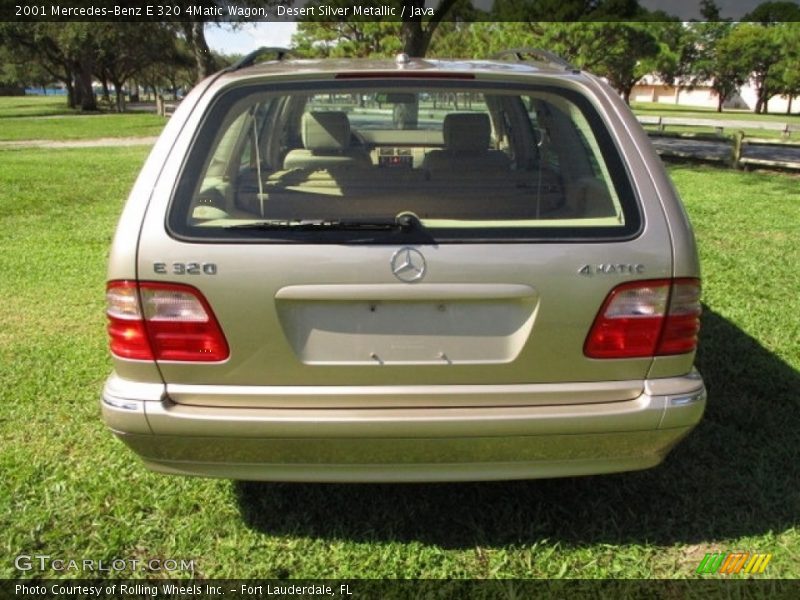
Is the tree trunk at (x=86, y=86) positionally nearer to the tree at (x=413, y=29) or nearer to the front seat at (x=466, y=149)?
the tree at (x=413, y=29)

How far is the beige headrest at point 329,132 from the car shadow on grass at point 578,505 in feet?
4.84

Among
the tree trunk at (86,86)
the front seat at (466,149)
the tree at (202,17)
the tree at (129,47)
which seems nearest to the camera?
the front seat at (466,149)

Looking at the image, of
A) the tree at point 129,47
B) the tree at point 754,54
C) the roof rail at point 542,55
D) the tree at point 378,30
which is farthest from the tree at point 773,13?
the roof rail at point 542,55

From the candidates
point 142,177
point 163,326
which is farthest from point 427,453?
point 142,177

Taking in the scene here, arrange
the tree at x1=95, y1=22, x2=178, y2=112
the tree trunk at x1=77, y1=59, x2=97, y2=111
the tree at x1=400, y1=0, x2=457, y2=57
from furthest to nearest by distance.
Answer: the tree trunk at x1=77, y1=59, x2=97, y2=111, the tree at x1=95, y1=22, x2=178, y2=112, the tree at x1=400, y1=0, x2=457, y2=57

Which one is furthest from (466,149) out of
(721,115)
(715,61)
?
(715,61)

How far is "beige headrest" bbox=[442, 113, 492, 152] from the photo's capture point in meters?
2.90

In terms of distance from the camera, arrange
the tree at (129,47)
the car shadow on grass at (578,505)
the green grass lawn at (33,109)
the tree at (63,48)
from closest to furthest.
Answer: the car shadow on grass at (578,505) < the tree at (63,48) < the tree at (129,47) < the green grass lawn at (33,109)

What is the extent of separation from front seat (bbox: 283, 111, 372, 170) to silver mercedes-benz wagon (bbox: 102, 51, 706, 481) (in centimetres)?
44

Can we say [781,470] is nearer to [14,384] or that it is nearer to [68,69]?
[14,384]

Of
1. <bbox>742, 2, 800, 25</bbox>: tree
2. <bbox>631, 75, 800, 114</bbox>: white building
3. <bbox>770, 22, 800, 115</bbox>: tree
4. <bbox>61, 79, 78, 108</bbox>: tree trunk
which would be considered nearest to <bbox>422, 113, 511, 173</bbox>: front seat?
<bbox>61, 79, 78, 108</bbox>: tree trunk

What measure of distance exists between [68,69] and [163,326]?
170 feet

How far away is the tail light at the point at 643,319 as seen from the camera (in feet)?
7.47

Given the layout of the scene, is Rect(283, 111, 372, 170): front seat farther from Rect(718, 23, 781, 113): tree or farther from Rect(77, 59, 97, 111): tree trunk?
Rect(718, 23, 781, 113): tree
